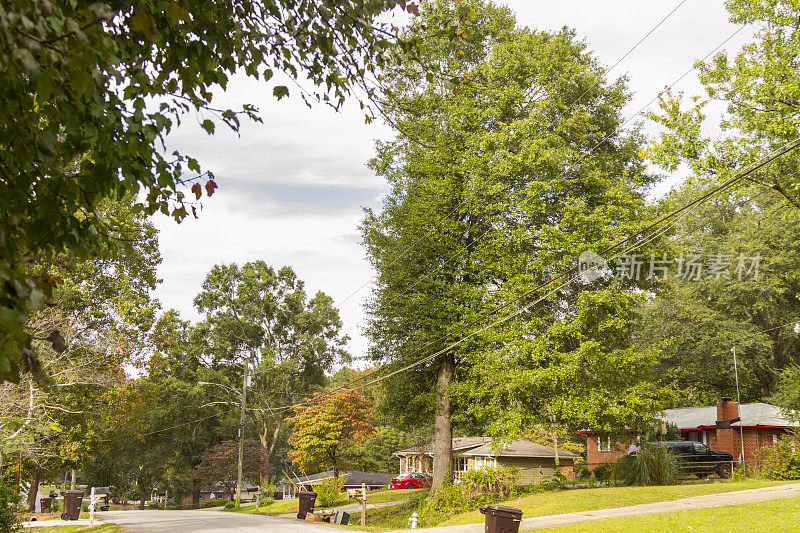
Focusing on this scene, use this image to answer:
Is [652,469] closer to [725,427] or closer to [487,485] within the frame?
[487,485]

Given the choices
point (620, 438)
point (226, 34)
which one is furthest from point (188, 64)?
point (620, 438)

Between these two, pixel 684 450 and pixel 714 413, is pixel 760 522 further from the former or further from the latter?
pixel 714 413

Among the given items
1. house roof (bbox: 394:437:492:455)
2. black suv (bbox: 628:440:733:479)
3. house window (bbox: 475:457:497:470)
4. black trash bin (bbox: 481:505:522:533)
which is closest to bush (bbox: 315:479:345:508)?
→ house window (bbox: 475:457:497:470)

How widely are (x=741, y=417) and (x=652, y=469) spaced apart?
47.2 feet

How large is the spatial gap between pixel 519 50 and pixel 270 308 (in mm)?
34307

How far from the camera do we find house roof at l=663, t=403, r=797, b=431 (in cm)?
3203

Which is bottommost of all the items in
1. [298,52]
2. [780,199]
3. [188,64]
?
[188,64]

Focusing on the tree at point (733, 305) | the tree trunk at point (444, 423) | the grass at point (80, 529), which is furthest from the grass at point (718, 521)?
the tree at point (733, 305)

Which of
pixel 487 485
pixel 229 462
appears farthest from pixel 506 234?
pixel 229 462

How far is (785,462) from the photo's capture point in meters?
22.0

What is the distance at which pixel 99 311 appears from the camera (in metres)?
21.2

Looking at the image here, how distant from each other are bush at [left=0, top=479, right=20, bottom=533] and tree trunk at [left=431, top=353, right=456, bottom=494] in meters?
14.8

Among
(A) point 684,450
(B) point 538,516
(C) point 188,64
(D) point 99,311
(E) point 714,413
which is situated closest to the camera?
(C) point 188,64

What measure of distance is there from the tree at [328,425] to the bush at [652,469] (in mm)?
15452
